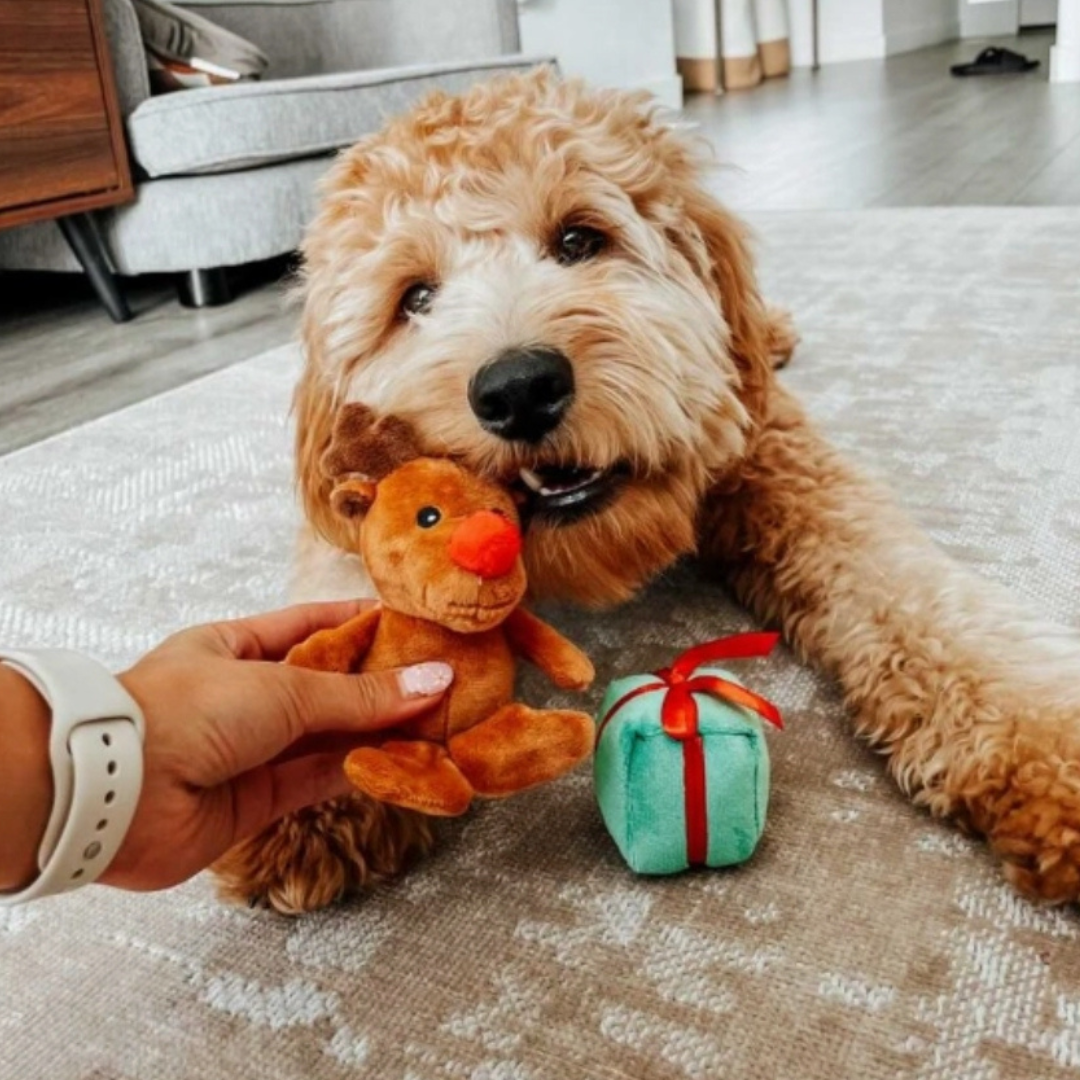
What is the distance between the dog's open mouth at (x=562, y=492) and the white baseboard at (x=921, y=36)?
31.8ft

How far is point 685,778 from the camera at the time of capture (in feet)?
2.95

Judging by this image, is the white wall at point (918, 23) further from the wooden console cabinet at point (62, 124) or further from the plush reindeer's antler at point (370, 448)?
the plush reindeer's antler at point (370, 448)

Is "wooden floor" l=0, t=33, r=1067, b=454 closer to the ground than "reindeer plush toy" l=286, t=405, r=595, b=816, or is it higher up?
closer to the ground

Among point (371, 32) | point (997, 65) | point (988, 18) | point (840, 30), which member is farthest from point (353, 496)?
point (988, 18)

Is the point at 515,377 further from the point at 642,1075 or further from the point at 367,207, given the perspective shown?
the point at 642,1075

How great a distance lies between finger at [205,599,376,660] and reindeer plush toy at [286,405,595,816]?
51mm

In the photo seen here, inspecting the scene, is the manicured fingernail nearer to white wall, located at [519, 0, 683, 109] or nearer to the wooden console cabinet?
the wooden console cabinet

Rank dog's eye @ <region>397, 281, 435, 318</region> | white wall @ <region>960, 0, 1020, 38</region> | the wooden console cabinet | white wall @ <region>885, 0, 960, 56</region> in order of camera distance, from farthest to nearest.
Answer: white wall @ <region>960, 0, 1020, 38</region>, white wall @ <region>885, 0, 960, 56</region>, the wooden console cabinet, dog's eye @ <region>397, 281, 435, 318</region>

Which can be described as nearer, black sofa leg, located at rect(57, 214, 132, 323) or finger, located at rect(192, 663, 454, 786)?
finger, located at rect(192, 663, 454, 786)

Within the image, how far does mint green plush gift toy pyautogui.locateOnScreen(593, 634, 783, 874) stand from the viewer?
2.95 feet

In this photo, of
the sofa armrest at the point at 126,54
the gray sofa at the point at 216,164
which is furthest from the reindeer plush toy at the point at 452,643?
the sofa armrest at the point at 126,54

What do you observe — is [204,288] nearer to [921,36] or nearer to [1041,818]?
[1041,818]

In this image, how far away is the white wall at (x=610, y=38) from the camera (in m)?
7.22

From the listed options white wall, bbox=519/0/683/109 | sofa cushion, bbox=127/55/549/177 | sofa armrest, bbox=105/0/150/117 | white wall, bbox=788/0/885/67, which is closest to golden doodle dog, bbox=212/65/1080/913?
sofa cushion, bbox=127/55/549/177
